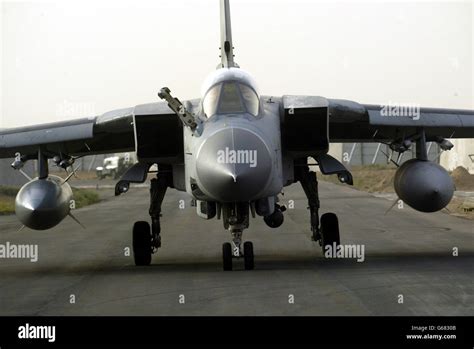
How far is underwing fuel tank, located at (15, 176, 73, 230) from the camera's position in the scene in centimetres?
1525

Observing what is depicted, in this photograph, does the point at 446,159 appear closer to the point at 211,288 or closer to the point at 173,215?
the point at 173,215

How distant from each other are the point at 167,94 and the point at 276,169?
217 cm

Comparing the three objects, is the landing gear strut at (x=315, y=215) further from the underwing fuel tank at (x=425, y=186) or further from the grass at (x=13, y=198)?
the grass at (x=13, y=198)

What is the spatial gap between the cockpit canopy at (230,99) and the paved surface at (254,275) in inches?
107

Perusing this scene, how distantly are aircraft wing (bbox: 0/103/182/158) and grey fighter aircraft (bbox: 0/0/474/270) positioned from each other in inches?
0.8

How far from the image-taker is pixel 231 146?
39.9ft

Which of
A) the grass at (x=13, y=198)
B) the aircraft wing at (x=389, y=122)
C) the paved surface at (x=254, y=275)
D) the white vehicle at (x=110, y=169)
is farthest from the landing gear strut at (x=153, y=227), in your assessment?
the white vehicle at (x=110, y=169)

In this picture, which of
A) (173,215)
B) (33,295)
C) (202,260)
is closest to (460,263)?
(202,260)

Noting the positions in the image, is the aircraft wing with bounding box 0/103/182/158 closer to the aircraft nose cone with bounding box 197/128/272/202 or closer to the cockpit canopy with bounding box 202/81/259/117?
the cockpit canopy with bounding box 202/81/259/117

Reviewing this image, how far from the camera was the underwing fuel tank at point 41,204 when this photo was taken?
1525cm

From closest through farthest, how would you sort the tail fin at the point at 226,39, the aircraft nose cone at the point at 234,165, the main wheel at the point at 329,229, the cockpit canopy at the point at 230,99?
the aircraft nose cone at the point at 234,165
the cockpit canopy at the point at 230,99
the tail fin at the point at 226,39
the main wheel at the point at 329,229

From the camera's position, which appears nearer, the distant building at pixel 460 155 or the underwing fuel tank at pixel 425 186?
the underwing fuel tank at pixel 425 186

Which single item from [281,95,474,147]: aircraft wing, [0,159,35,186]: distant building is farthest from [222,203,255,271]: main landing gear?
[0,159,35,186]: distant building

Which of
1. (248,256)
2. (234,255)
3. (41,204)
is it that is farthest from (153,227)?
(248,256)
